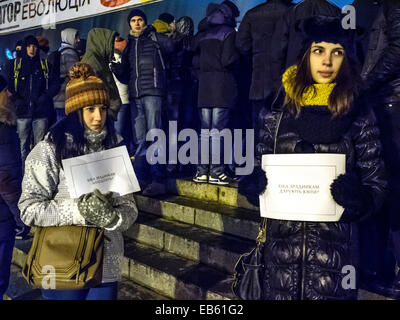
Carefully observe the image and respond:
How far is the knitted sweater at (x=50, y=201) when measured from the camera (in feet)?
5.55

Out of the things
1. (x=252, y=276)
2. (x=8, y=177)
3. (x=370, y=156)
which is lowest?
(x=252, y=276)

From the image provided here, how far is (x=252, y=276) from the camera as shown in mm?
1718

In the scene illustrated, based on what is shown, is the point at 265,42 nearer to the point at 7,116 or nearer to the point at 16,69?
the point at 7,116

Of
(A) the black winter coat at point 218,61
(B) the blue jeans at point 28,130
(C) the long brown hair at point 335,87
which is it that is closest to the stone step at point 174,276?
(C) the long brown hair at point 335,87

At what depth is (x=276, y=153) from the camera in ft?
5.45

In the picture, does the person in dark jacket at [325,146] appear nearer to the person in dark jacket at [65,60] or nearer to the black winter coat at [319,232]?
the black winter coat at [319,232]

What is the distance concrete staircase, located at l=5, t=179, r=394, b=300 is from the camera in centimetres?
289

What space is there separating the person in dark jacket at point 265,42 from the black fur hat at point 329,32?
1798 mm

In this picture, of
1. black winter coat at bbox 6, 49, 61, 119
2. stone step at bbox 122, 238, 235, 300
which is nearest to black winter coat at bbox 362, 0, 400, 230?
stone step at bbox 122, 238, 235, 300

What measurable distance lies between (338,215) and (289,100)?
0.58 meters

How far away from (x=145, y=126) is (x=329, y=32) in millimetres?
3175

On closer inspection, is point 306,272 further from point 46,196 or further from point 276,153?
point 46,196

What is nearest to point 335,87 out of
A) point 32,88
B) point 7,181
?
point 7,181
